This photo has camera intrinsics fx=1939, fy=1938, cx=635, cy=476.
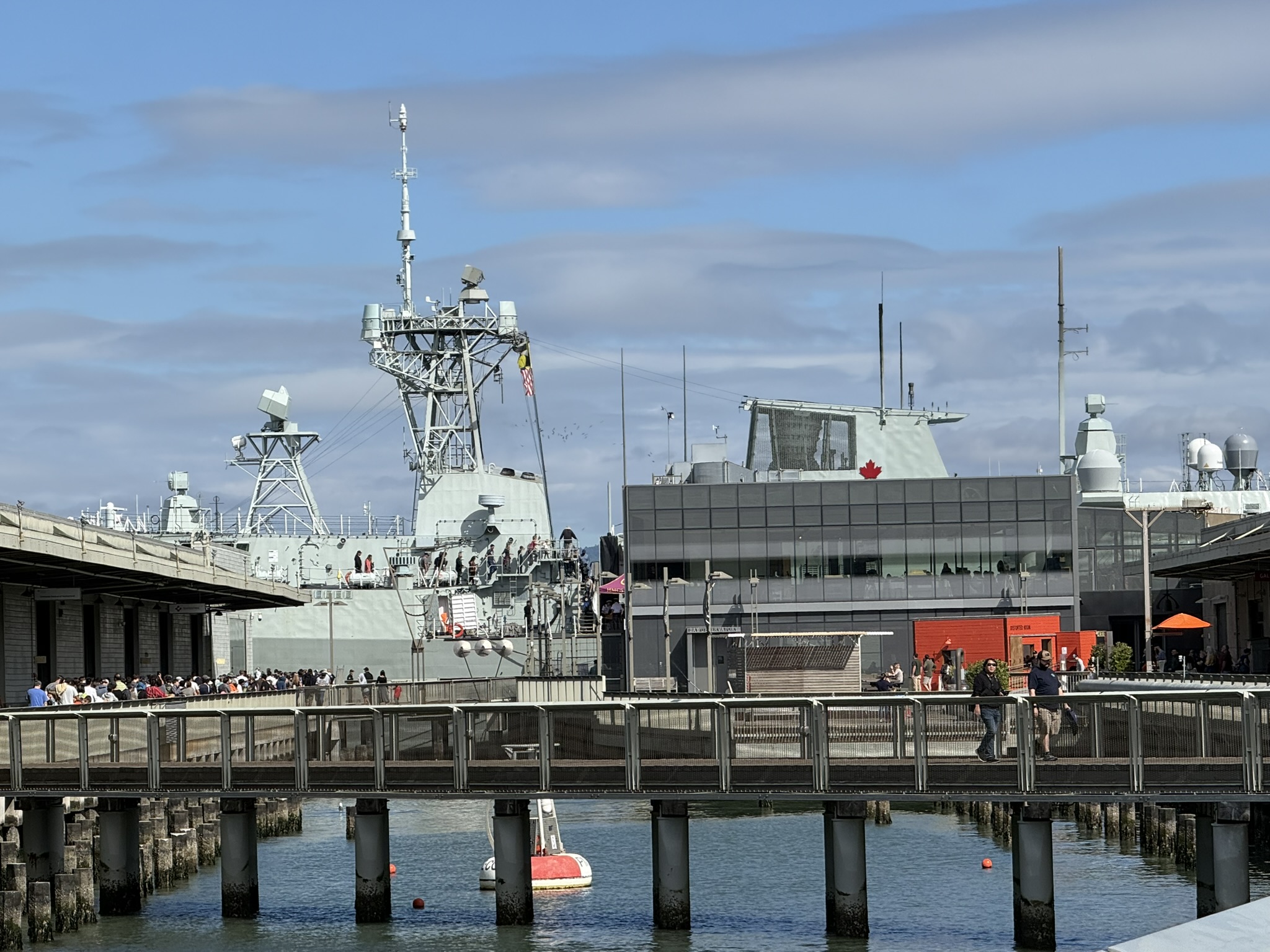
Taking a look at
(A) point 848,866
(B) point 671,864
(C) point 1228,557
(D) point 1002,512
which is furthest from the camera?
(D) point 1002,512

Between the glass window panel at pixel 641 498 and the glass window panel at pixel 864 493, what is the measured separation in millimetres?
8471

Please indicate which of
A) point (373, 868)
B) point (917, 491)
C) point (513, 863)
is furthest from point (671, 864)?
point (917, 491)

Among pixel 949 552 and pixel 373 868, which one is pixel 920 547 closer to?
pixel 949 552

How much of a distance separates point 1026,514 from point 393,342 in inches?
1401

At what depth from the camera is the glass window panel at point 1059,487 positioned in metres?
80.8

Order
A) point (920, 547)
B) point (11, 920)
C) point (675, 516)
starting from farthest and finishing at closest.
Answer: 1. point (675, 516)
2. point (920, 547)
3. point (11, 920)

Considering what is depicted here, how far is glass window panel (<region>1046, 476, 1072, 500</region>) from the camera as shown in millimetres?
80812

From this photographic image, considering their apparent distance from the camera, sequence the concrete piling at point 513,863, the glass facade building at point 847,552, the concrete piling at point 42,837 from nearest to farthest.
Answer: the concrete piling at point 513,863, the concrete piling at point 42,837, the glass facade building at point 847,552

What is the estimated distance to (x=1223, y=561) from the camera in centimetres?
5181

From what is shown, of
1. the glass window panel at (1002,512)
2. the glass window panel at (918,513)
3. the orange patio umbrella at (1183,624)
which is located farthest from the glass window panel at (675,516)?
the orange patio umbrella at (1183,624)

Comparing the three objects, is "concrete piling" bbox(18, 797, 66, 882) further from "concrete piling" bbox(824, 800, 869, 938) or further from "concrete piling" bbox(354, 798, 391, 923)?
"concrete piling" bbox(824, 800, 869, 938)

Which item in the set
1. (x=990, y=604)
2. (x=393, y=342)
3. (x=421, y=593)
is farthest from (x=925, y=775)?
(x=393, y=342)

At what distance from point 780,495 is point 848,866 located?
55.0m

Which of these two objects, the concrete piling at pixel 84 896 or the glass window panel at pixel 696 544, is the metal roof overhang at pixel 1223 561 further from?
the concrete piling at pixel 84 896
